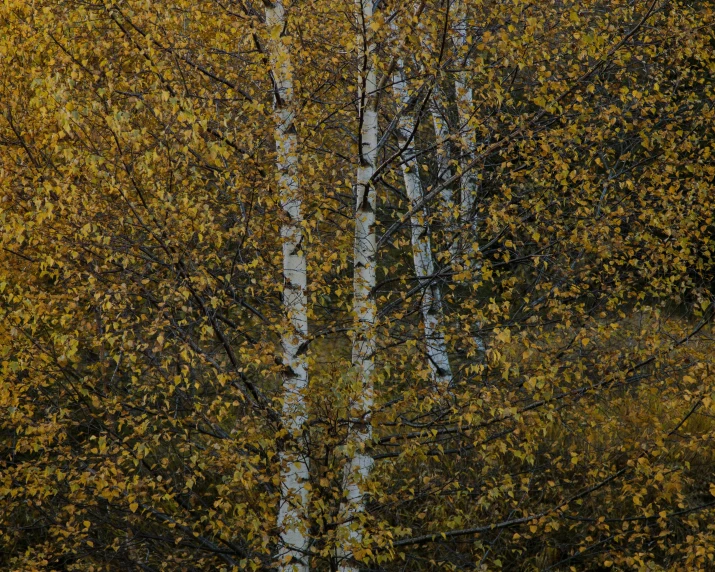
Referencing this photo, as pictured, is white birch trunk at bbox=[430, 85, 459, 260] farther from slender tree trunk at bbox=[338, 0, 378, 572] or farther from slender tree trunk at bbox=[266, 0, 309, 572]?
slender tree trunk at bbox=[266, 0, 309, 572]

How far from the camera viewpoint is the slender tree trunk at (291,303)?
19.8 feet

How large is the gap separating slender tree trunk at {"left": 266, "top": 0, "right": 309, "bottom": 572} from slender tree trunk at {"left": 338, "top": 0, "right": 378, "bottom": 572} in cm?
39

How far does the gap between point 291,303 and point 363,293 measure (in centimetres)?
62

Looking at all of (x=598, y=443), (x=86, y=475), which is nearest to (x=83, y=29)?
(x=86, y=475)

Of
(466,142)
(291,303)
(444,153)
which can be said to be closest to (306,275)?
(291,303)

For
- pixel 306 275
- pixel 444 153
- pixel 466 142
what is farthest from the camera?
pixel 444 153

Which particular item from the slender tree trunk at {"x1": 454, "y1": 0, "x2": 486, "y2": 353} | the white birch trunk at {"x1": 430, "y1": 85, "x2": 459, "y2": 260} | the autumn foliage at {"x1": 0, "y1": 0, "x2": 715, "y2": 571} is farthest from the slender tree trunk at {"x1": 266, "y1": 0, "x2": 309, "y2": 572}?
the slender tree trunk at {"x1": 454, "y1": 0, "x2": 486, "y2": 353}

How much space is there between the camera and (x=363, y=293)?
6.50 m

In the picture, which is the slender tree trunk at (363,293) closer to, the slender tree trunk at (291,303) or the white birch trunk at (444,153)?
the slender tree trunk at (291,303)

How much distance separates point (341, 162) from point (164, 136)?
258 cm

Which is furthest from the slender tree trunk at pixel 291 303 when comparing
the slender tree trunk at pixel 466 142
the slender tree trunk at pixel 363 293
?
the slender tree trunk at pixel 466 142

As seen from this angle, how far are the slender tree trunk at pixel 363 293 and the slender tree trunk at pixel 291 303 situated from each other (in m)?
0.39

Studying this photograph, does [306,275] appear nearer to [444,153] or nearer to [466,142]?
[466,142]

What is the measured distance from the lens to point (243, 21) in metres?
6.61
